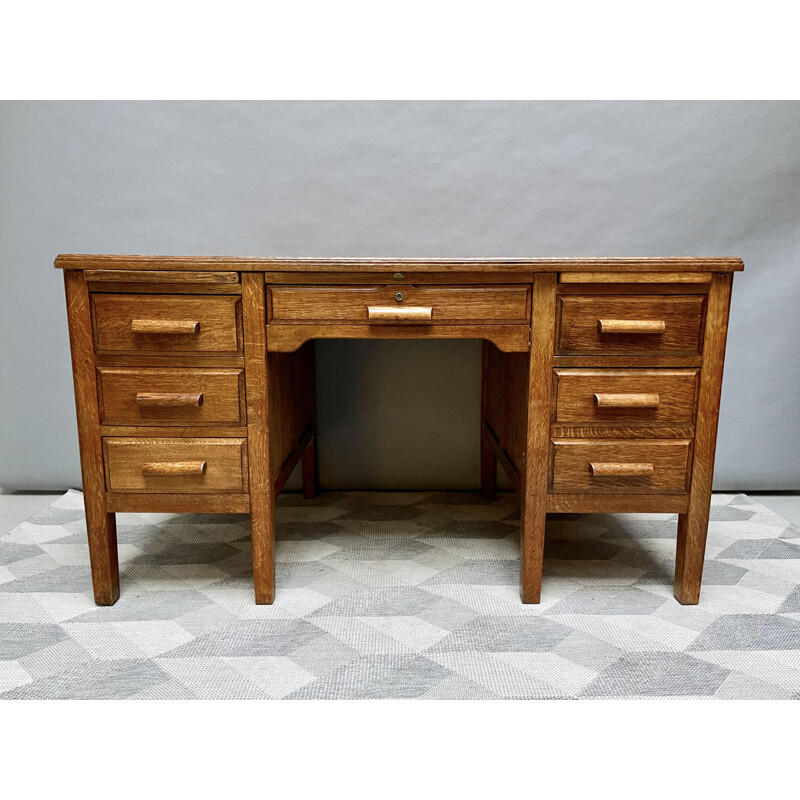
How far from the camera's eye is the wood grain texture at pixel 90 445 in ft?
5.20

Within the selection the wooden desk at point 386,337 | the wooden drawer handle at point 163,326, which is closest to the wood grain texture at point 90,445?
the wooden desk at point 386,337

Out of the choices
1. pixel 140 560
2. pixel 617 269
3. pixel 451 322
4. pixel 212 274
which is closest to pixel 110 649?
pixel 140 560

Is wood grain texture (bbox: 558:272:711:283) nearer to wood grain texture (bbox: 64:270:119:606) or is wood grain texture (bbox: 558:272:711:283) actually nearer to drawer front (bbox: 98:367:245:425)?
drawer front (bbox: 98:367:245:425)

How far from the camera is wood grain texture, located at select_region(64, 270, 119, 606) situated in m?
1.58

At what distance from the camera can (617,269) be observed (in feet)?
5.16

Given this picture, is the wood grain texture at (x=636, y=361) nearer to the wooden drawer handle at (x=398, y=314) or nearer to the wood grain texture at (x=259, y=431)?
the wooden drawer handle at (x=398, y=314)

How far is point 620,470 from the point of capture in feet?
5.40

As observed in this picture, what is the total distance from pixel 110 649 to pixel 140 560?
1.57 feet

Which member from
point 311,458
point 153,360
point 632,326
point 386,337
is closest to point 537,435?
point 632,326

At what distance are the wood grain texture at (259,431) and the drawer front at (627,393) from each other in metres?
0.74

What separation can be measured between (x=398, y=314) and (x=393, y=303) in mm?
32

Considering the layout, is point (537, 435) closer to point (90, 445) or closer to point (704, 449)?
point (704, 449)

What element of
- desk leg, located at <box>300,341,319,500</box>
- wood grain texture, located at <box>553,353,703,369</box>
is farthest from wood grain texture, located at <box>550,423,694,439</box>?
desk leg, located at <box>300,341,319,500</box>

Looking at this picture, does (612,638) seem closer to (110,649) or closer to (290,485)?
(110,649)
